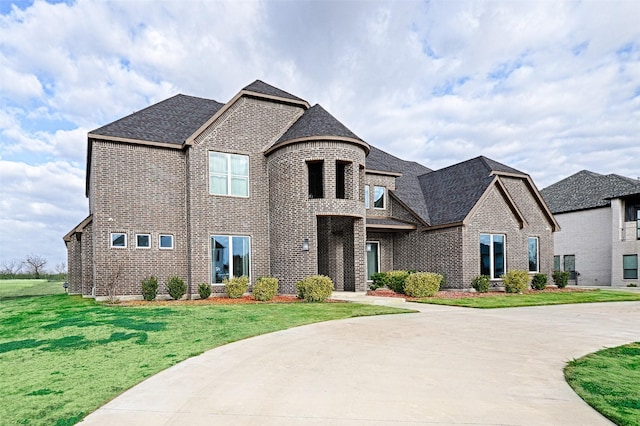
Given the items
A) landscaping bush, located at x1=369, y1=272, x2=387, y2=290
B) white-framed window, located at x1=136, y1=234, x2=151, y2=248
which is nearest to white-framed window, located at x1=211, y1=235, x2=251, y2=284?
white-framed window, located at x1=136, y1=234, x2=151, y2=248

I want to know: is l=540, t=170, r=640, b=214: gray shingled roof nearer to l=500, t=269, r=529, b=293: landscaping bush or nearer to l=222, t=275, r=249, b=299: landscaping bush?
l=500, t=269, r=529, b=293: landscaping bush

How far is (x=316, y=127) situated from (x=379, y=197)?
695cm

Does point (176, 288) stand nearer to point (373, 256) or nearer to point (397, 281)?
point (397, 281)

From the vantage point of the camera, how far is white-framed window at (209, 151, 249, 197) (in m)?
17.3

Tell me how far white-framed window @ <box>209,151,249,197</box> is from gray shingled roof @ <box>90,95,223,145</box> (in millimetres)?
Answer: 1732

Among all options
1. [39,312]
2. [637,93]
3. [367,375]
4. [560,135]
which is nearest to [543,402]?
[367,375]

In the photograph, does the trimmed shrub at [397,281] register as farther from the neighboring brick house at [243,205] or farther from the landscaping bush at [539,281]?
the landscaping bush at [539,281]

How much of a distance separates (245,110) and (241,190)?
350 centimetres

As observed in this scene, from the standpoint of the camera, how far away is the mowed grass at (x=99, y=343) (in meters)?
4.54

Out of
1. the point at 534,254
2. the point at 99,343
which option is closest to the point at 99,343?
the point at 99,343

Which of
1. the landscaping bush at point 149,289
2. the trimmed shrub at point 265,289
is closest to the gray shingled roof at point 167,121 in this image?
the landscaping bush at point 149,289

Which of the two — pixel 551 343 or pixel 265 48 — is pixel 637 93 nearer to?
pixel 265 48

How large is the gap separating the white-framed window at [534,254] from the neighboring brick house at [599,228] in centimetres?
761

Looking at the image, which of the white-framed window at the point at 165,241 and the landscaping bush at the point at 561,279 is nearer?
the white-framed window at the point at 165,241
